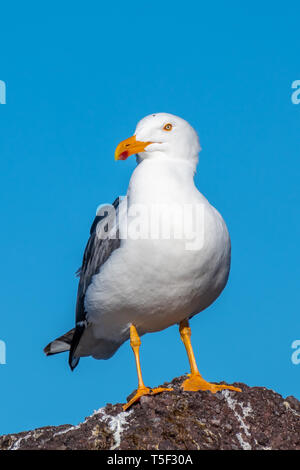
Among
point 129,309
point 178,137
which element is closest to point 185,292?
point 129,309

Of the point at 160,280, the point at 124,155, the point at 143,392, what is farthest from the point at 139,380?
the point at 124,155

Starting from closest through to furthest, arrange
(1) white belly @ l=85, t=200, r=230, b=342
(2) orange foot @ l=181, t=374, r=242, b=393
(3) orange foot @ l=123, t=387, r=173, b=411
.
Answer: (1) white belly @ l=85, t=200, r=230, b=342 → (3) orange foot @ l=123, t=387, r=173, b=411 → (2) orange foot @ l=181, t=374, r=242, b=393

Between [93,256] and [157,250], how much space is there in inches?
55.0

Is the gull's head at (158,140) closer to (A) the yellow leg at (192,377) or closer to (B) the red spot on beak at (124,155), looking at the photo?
(B) the red spot on beak at (124,155)

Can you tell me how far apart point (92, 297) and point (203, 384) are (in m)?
1.84

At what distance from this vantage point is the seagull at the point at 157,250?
8.85 m

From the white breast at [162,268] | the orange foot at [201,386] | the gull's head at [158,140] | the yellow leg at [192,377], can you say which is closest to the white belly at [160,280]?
the white breast at [162,268]

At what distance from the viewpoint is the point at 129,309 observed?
→ 9.25 meters

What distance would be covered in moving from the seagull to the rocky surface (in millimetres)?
250

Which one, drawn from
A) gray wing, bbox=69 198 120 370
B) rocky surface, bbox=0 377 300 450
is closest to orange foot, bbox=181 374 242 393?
rocky surface, bbox=0 377 300 450

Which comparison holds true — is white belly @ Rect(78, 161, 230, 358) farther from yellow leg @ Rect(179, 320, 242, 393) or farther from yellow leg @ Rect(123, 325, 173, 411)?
yellow leg @ Rect(179, 320, 242, 393)

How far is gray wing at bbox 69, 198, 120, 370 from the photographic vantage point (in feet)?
31.2

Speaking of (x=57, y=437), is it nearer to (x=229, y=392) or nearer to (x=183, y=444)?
(x=183, y=444)

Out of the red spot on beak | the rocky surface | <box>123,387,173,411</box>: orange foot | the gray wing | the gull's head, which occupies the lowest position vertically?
the rocky surface
